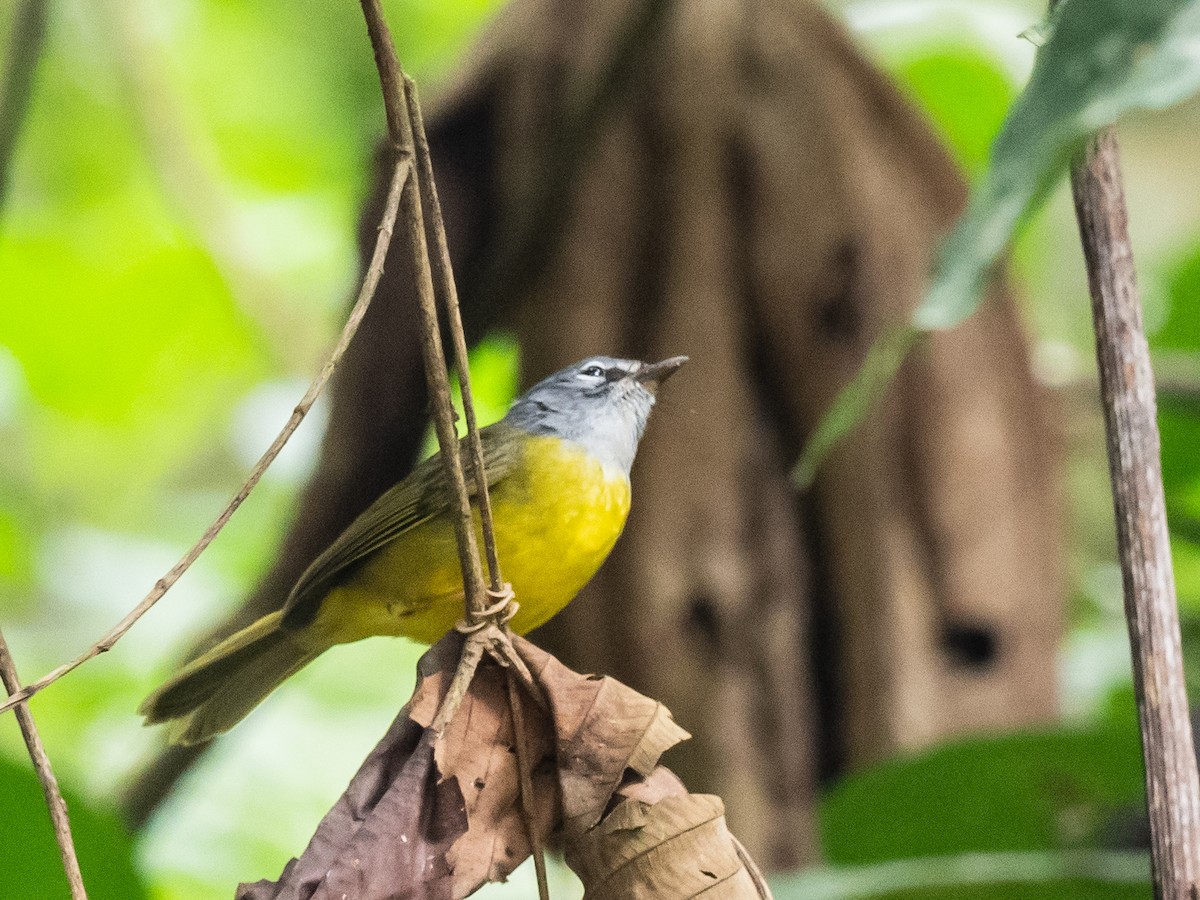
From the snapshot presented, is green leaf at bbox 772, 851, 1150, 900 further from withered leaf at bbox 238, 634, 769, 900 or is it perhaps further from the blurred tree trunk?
withered leaf at bbox 238, 634, 769, 900

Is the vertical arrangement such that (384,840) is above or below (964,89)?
below

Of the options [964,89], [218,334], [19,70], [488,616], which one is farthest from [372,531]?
[964,89]

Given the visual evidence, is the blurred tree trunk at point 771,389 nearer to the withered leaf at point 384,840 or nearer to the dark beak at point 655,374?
the dark beak at point 655,374

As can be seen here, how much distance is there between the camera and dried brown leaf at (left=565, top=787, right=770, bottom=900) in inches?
33.9

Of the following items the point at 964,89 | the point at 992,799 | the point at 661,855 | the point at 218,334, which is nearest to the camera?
the point at 661,855

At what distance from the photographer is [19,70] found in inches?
77.0

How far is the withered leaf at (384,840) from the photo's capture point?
0.82 metres

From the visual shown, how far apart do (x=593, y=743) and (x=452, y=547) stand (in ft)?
1.01

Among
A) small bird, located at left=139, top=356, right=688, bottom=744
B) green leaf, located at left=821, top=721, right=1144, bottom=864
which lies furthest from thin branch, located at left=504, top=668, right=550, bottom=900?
green leaf, located at left=821, top=721, right=1144, bottom=864

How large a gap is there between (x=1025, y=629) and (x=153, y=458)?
289 cm

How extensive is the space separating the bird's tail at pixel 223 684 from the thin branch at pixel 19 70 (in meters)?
1.03

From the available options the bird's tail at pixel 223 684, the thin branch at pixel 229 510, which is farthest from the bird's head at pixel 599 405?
the thin branch at pixel 229 510

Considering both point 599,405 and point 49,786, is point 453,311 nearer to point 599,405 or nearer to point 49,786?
point 49,786

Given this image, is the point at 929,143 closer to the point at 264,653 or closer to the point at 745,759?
the point at 745,759
